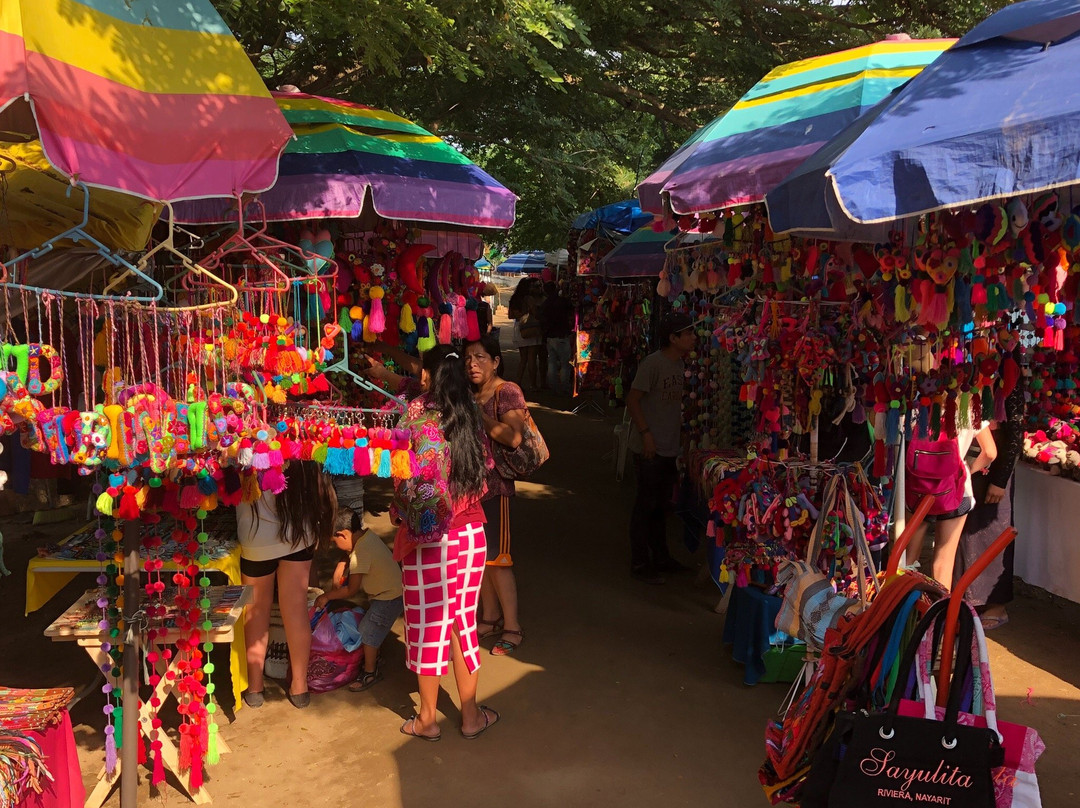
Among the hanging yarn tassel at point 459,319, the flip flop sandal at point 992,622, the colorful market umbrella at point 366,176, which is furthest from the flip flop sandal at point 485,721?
the flip flop sandal at point 992,622

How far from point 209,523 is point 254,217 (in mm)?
1607

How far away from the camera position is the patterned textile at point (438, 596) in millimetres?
3926

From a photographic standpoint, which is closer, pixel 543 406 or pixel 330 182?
pixel 330 182

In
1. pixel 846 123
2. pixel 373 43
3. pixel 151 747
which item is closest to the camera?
pixel 151 747

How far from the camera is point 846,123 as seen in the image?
3.99 meters

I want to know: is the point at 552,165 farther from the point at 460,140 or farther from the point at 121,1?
the point at 121,1

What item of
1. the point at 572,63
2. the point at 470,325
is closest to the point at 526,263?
the point at 572,63

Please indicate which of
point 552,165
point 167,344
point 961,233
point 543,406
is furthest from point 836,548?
point 543,406

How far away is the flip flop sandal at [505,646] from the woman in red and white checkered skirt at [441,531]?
846 mm

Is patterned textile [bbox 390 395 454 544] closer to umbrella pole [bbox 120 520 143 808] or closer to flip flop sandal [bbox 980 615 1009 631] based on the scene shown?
umbrella pole [bbox 120 520 143 808]

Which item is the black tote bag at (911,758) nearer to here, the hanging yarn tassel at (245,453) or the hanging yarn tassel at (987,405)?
the hanging yarn tassel at (987,405)

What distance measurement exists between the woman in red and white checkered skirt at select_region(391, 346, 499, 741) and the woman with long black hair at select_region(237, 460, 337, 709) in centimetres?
51

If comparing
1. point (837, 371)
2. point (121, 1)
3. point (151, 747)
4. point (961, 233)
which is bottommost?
point (151, 747)

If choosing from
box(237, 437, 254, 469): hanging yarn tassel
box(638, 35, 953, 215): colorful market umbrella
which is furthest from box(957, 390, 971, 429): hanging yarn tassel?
box(237, 437, 254, 469): hanging yarn tassel
